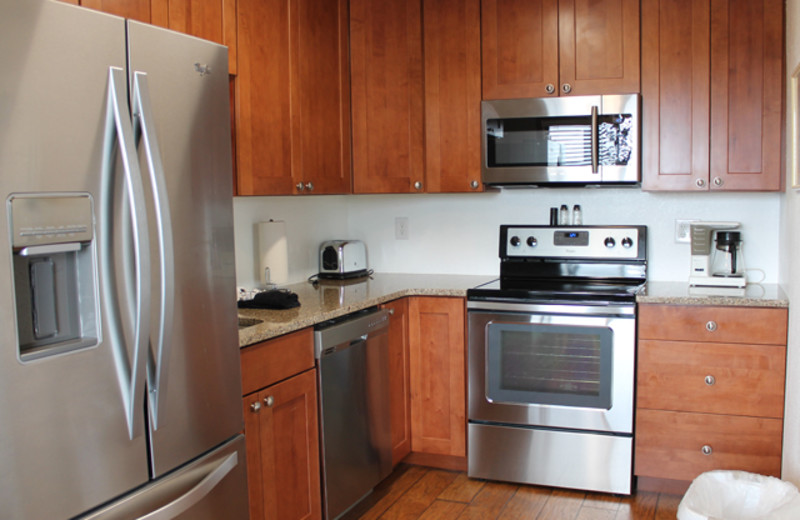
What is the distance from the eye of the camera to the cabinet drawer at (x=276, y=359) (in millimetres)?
2127

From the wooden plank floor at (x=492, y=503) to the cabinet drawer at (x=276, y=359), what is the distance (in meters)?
0.83

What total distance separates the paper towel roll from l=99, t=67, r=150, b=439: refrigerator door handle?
1.56 metres

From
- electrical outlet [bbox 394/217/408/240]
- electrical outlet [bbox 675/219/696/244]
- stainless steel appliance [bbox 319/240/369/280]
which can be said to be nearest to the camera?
electrical outlet [bbox 675/219/696/244]

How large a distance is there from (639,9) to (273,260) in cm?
192

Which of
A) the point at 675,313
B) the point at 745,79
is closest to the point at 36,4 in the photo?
the point at 675,313

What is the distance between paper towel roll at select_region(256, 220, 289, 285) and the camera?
3129mm

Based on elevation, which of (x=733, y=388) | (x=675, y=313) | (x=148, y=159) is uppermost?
(x=148, y=159)

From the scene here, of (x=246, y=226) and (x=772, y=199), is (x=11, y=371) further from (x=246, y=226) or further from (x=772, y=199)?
(x=772, y=199)

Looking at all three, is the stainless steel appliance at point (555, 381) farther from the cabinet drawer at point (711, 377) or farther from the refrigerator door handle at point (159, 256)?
the refrigerator door handle at point (159, 256)

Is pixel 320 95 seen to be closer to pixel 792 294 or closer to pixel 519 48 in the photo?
pixel 519 48

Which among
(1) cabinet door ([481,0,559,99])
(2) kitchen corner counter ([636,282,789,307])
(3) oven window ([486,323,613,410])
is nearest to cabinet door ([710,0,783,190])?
(2) kitchen corner counter ([636,282,789,307])

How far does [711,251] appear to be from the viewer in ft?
10.4

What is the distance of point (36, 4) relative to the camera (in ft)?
4.45

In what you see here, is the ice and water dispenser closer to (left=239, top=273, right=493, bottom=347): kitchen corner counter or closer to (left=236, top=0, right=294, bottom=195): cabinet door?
(left=239, top=273, right=493, bottom=347): kitchen corner counter
